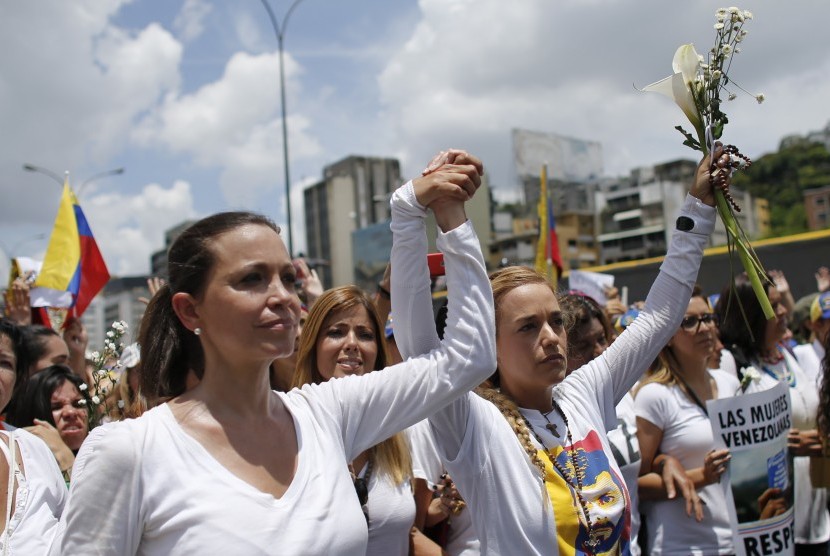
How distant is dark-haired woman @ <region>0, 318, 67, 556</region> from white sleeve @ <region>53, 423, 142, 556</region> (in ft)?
3.46

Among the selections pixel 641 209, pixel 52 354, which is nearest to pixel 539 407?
pixel 52 354

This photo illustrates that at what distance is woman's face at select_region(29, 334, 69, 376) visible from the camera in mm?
4996

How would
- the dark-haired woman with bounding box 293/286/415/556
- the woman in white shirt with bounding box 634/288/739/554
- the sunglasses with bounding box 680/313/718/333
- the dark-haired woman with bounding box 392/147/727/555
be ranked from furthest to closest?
the sunglasses with bounding box 680/313/718/333, the woman in white shirt with bounding box 634/288/739/554, the dark-haired woman with bounding box 293/286/415/556, the dark-haired woman with bounding box 392/147/727/555

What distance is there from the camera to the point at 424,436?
11.4 feet

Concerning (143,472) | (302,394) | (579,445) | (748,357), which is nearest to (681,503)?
(748,357)

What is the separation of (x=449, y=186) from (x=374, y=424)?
69 cm

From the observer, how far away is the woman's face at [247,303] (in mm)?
1922

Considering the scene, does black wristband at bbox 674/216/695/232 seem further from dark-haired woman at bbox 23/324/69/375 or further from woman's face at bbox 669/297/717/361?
dark-haired woman at bbox 23/324/69/375

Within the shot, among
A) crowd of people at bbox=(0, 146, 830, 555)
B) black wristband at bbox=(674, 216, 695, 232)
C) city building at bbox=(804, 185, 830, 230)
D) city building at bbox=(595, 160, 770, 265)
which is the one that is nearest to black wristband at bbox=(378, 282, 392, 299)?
crowd of people at bbox=(0, 146, 830, 555)

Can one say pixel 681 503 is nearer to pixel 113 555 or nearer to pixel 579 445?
pixel 579 445

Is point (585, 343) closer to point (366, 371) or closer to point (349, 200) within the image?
point (366, 371)

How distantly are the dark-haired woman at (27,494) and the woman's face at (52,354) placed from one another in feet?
6.42

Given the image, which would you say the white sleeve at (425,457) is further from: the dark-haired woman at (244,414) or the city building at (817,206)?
the city building at (817,206)

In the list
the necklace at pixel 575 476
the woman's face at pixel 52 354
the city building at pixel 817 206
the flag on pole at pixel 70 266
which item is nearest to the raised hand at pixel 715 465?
the necklace at pixel 575 476
